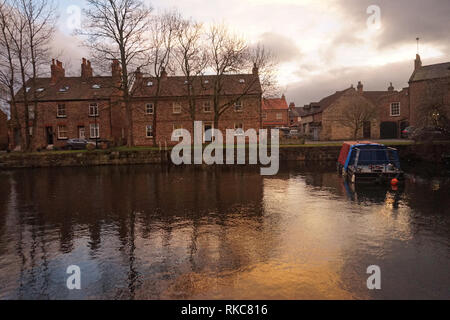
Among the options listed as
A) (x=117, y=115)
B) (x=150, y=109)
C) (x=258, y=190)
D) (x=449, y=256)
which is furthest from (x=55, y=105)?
(x=449, y=256)

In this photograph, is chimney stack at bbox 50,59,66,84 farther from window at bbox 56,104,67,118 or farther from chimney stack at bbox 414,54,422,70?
chimney stack at bbox 414,54,422,70

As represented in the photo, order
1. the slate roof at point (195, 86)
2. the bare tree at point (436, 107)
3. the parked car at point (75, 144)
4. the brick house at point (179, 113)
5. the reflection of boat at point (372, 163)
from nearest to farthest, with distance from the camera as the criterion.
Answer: the reflection of boat at point (372, 163) → the bare tree at point (436, 107) → the parked car at point (75, 144) → the slate roof at point (195, 86) → the brick house at point (179, 113)

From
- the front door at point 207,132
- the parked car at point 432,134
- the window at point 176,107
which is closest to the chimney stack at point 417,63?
the parked car at point 432,134

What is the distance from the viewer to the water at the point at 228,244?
5.52 m

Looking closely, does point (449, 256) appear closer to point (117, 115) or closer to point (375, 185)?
point (375, 185)

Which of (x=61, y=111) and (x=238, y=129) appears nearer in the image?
(x=238, y=129)

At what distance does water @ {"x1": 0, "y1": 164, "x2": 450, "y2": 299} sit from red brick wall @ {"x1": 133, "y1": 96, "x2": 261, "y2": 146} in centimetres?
2649

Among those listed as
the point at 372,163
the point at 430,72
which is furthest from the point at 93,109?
the point at 430,72

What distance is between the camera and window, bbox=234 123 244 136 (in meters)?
40.3

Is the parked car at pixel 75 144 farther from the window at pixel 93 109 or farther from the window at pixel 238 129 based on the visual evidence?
the window at pixel 238 129

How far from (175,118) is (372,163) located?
27.9m

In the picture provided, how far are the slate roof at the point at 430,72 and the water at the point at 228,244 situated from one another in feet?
121

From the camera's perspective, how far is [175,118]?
4066 centimetres

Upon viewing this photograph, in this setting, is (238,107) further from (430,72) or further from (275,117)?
(275,117)
